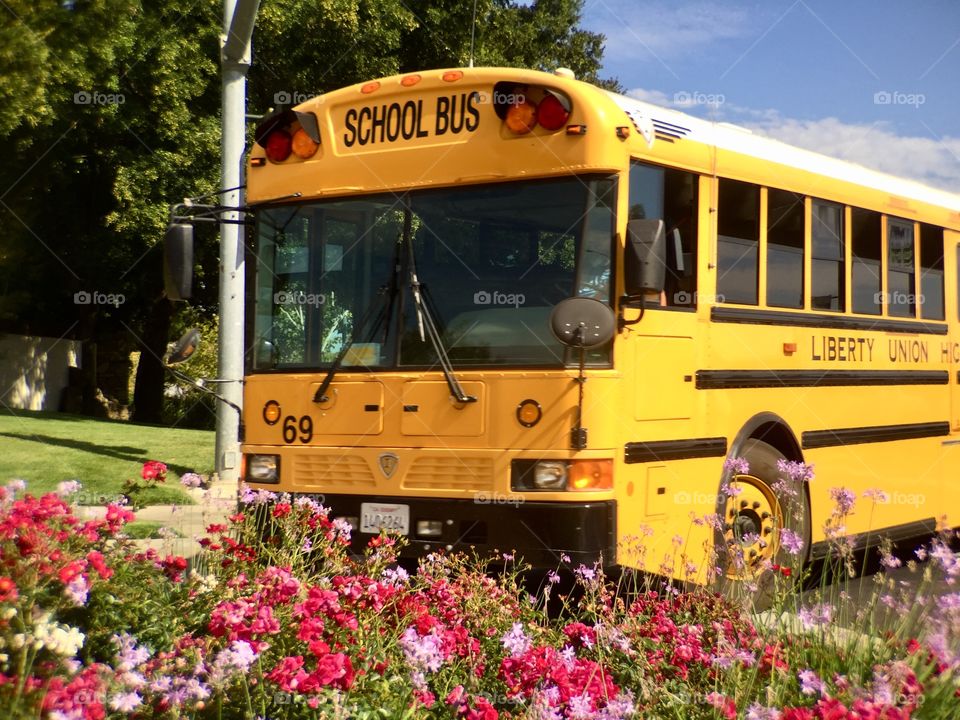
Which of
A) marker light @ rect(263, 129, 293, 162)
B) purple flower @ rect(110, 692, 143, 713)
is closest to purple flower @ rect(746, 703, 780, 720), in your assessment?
purple flower @ rect(110, 692, 143, 713)

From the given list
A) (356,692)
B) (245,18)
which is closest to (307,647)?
(356,692)

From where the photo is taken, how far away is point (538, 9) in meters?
30.0

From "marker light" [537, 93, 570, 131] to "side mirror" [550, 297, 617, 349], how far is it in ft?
3.25

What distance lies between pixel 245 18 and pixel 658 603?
8012mm

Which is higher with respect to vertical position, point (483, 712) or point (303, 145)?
point (303, 145)

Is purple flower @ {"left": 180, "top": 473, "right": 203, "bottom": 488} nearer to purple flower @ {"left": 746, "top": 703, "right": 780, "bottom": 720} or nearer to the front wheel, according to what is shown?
purple flower @ {"left": 746, "top": 703, "right": 780, "bottom": 720}

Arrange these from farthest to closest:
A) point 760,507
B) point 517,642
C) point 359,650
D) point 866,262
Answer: point 866,262 → point 760,507 → point 359,650 → point 517,642

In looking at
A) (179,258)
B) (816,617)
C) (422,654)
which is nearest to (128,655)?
(422,654)

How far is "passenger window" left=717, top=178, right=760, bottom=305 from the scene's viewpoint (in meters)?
7.14

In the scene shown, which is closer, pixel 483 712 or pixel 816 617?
pixel 483 712

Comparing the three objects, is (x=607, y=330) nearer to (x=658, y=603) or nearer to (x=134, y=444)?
(x=658, y=603)

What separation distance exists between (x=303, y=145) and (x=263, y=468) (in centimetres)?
182

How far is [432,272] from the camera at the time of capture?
262 inches

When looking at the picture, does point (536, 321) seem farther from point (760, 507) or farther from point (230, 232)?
point (230, 232)
